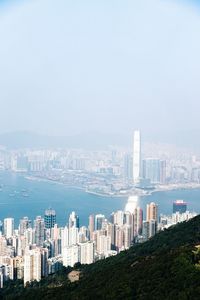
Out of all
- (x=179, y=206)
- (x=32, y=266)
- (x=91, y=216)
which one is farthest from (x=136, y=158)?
(x=32, y=266)

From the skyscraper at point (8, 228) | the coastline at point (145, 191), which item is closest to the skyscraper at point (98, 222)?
the skyscraper at point (8, 228)

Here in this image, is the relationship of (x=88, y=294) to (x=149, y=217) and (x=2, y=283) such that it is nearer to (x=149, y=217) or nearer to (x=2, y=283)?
(x=2, y=283)

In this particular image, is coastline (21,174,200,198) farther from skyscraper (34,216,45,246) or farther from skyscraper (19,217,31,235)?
skyscraper (34,216,45,246)

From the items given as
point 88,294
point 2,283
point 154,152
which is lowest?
point 2,283

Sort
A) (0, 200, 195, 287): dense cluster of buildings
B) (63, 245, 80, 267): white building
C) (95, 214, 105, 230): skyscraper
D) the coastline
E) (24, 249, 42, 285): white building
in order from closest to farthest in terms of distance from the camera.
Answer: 1. (24, 249, 42, 285): white building
2. (0, 200, 195, 287): dense cluster of buildings
3. (63, 245, 80, 267): white building
4. (95, 214, 105, 230): skyscraper
5. the coastline

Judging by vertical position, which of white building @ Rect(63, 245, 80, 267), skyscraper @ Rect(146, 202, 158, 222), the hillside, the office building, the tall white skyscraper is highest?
the tall white skyscraper

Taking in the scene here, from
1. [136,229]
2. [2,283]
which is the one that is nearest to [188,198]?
[136,229]

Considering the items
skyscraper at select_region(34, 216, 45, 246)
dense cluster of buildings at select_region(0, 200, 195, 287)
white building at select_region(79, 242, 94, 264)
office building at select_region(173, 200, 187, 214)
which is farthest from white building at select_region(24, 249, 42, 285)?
office building at select_region(173, 200, 187, 214)
